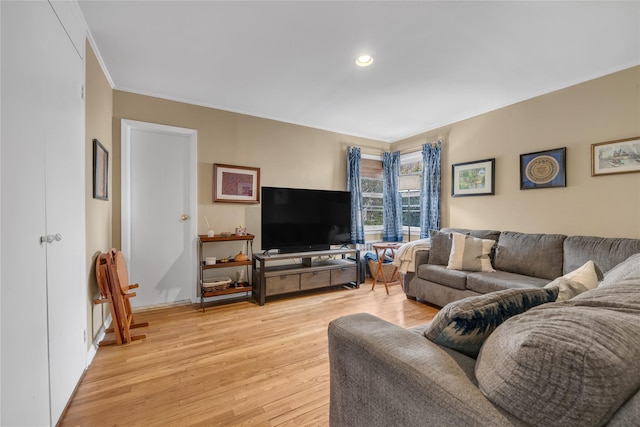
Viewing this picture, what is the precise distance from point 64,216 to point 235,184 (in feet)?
7.12

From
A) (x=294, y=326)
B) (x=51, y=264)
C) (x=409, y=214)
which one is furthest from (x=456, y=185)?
(x=51, y=264)

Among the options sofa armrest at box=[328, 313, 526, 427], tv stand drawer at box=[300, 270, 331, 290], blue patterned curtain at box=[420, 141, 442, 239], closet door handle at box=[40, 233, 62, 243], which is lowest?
tv stand drawer at box=[300, 270, 331, 290]

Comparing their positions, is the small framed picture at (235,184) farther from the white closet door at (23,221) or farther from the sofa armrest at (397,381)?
the sofa armrest at (397,381)

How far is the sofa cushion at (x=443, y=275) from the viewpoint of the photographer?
304 cm

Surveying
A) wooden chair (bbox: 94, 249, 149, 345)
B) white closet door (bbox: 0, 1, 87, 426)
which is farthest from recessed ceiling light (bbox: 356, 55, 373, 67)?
wooden chair (bbox: 94, 249, 149, 345)

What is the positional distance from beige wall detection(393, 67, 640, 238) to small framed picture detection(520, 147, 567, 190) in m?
0.05

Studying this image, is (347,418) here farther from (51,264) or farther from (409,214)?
(409,214)

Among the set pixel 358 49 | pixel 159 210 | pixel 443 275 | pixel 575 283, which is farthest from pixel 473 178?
pixel 159 210

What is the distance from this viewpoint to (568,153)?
304 centimetres

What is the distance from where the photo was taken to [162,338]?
8.41 ft

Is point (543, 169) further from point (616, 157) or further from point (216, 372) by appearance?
point (216, 372)

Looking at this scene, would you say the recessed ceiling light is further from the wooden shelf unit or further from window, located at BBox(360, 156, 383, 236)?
window, located at BBox(360, 156, 383, 236)

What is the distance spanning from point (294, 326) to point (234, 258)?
4.33 feet

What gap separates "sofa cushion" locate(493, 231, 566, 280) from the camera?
2826 mm
